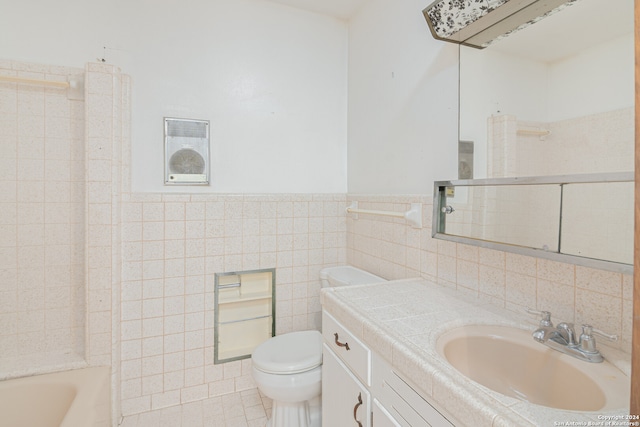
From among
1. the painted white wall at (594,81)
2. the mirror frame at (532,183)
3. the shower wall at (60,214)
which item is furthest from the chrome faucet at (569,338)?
the shower wall at (60,214)

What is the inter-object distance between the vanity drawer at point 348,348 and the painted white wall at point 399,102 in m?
0.84

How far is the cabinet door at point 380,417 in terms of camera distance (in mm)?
907

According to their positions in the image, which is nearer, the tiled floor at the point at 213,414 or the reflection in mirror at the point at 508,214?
the reflection in mirror at the point at 508,214

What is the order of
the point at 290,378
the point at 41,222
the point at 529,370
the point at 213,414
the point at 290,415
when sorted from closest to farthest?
1. the point at 529,370
2. the point at 290,378
3. the point at 290,415
4. the point at 41,222
5. the point at 213,414

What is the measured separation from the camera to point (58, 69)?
1.68 metres

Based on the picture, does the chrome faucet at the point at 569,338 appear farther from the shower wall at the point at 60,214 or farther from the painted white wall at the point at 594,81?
the shower wall at the point at 60,214

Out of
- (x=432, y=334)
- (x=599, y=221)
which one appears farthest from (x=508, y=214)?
(x=432, y=334)

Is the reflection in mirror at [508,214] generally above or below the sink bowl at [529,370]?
above

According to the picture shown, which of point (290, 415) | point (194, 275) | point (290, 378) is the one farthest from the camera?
point (194, 275)

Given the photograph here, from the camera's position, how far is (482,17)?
118cm

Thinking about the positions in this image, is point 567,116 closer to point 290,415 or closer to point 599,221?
point 599,221

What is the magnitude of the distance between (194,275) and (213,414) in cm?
83

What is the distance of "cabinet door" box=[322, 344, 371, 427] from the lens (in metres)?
1.06

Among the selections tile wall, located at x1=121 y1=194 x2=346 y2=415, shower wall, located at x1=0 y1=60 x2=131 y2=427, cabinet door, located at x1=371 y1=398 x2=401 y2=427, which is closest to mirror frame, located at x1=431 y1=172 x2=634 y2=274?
cabinet door, located at x1=371 y1=398 x2=401 y2=427
